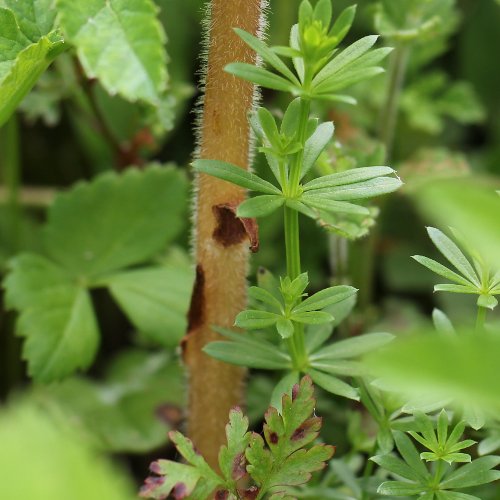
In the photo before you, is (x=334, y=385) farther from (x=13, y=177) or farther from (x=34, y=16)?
(x=13, y=177)

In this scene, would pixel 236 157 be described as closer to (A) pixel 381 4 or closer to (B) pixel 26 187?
(A) pixel 381 4

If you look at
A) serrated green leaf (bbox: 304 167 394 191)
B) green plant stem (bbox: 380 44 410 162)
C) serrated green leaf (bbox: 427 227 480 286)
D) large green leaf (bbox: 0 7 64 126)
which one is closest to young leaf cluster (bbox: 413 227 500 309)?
serrated green leaf (bbox: 427 227 480 286)

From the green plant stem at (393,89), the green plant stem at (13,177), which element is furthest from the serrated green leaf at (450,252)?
the green plant stem at (13,177)

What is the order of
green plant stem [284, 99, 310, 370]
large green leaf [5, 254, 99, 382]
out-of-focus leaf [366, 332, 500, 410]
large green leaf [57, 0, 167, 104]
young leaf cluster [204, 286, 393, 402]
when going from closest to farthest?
out-of-focus leaf [366, 332, 500, 410]
large green leaf [57, 0, 167, 104]
green plant stem [284, 99, 310, 370]
young leaf cluster [204, 286, 393, 402]
large green leaf [5, 254, 99, 382]

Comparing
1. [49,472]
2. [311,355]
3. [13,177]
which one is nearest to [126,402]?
[13,177]

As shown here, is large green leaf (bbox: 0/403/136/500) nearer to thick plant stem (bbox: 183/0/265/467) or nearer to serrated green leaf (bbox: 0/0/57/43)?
thick plant stem (bbox: 183/0/265/467)

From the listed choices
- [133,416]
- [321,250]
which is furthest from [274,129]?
[321,250]

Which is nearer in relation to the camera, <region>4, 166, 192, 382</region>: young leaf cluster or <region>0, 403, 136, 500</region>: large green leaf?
<region>0, 403, 136, 500</region>: large green leaf
